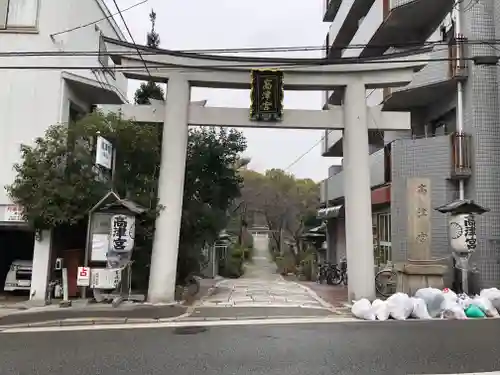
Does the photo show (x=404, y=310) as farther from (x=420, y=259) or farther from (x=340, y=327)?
(x=420, y=259)

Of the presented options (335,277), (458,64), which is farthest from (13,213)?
(458,64)

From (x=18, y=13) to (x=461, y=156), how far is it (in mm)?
15201

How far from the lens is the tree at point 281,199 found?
1732 inches

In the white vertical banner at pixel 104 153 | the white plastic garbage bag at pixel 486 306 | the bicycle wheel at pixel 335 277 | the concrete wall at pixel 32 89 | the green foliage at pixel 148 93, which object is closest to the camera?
the white plastic garbage bag at pixel 486 306

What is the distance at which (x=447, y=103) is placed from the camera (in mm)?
18625

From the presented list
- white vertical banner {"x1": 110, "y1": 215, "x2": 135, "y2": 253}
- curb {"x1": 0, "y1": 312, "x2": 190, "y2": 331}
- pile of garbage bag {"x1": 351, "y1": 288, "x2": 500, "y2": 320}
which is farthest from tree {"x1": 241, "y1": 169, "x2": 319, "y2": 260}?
curb {"x1": 0, "y1": 312, "x2": 190, "y2": 331}

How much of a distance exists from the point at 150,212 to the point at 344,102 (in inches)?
266

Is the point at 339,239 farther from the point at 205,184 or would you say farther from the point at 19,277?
the point at 19,277

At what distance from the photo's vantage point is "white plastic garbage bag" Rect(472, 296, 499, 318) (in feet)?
39.9

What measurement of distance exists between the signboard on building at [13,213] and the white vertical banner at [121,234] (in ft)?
10.3

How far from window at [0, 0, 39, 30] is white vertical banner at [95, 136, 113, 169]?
4.85 m

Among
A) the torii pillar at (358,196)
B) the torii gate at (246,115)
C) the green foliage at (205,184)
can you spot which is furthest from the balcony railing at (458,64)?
the green foliage at (205,184)

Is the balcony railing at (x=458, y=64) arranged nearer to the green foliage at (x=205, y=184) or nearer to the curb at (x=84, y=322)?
the green foliage at (x=205, y=184)

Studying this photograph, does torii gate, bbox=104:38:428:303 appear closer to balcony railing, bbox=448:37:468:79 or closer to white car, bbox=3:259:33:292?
balcony railing, bbox=448:37:468:79
